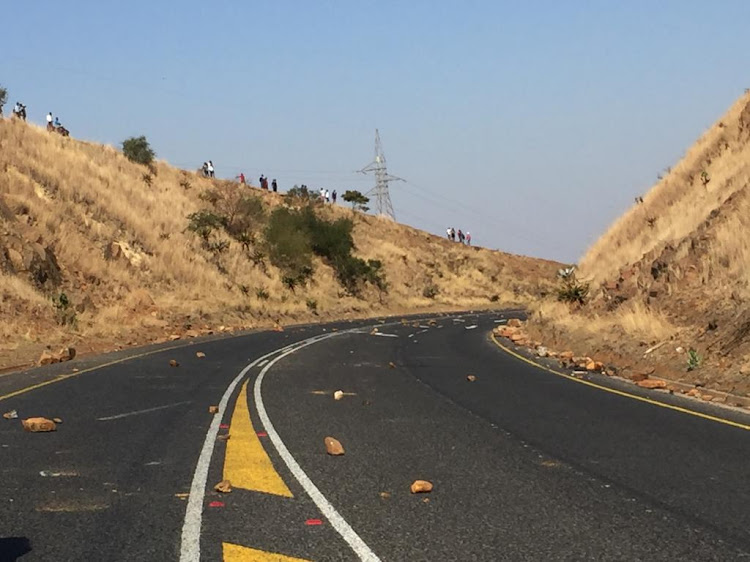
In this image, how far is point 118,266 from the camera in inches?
1313

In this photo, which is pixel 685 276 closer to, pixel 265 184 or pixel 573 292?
pixel 573 292

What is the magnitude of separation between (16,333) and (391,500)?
18.7 meters

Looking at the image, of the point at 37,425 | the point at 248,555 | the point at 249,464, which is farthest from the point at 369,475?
the point at 37,425

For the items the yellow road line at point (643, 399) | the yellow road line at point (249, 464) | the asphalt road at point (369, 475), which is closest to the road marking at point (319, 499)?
the asphalt road at point (369, 475)

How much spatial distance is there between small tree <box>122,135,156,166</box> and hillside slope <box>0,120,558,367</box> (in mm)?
1155

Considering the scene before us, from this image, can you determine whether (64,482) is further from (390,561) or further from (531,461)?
(531,461)

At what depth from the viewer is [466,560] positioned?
455 cm

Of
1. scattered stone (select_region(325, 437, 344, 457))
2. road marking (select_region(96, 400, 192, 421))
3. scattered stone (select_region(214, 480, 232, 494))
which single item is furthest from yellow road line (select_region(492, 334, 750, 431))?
road marking (select_region(96, 400, 192, 421))

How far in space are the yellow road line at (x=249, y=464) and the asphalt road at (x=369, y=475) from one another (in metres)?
0.03

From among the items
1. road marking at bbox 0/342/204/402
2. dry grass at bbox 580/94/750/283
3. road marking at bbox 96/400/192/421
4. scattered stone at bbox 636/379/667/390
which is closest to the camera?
road marking at bbox 96/400/192/421

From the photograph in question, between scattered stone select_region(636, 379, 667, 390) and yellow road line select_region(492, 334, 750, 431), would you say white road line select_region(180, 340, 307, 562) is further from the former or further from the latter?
scattered stone select_region(636, 379, 667, 390)

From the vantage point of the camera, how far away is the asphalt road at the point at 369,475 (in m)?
4.88

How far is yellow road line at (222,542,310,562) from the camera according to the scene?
454 cm

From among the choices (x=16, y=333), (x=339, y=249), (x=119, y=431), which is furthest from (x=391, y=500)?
(x=339, y=249)
